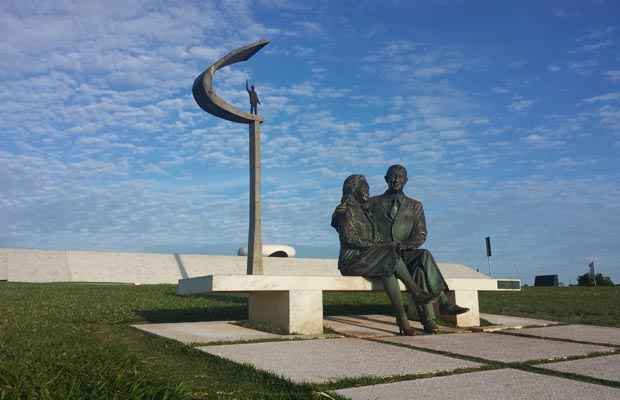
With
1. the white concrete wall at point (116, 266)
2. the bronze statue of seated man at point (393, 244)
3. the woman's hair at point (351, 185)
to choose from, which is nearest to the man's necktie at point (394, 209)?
the bronze statue of seated man at point (393, 244)

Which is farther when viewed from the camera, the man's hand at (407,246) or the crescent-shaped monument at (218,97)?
the crescent-shaped monument at (218,97)

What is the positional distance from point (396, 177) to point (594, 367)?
3587mm

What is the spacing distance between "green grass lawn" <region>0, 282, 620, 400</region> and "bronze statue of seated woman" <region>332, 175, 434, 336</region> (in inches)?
95.5

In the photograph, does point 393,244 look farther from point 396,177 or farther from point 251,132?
point 251,132

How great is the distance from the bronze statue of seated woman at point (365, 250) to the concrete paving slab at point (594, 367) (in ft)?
6.78

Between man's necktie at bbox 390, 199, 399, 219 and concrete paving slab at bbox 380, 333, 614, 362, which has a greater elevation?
man's necktie at bbox 390, 199, 399, 219

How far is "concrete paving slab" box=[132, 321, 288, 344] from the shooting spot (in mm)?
5562

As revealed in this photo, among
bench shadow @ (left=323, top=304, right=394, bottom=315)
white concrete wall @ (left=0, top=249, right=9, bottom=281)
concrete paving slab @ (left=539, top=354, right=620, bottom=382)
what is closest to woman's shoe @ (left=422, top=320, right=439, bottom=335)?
concrete paving slab @ (left=539, top=354, right=620, bottom=382)

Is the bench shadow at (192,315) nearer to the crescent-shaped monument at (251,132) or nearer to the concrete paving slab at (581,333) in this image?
the crescent-shaped monument at (251,132)

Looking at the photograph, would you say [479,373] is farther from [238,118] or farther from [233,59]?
[233,59]

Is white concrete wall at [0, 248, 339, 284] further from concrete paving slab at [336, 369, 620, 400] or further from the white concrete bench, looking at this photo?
concrete paving slab at [336, 369, 620, 400]

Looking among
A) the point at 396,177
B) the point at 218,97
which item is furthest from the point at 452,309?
the point at 218,97

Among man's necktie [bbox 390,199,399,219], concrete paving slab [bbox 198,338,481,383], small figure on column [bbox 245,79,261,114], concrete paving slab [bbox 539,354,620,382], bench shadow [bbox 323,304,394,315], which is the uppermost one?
small figure on column [bbox 245,79,261,114]

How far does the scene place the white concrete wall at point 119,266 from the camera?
87.0 ft
